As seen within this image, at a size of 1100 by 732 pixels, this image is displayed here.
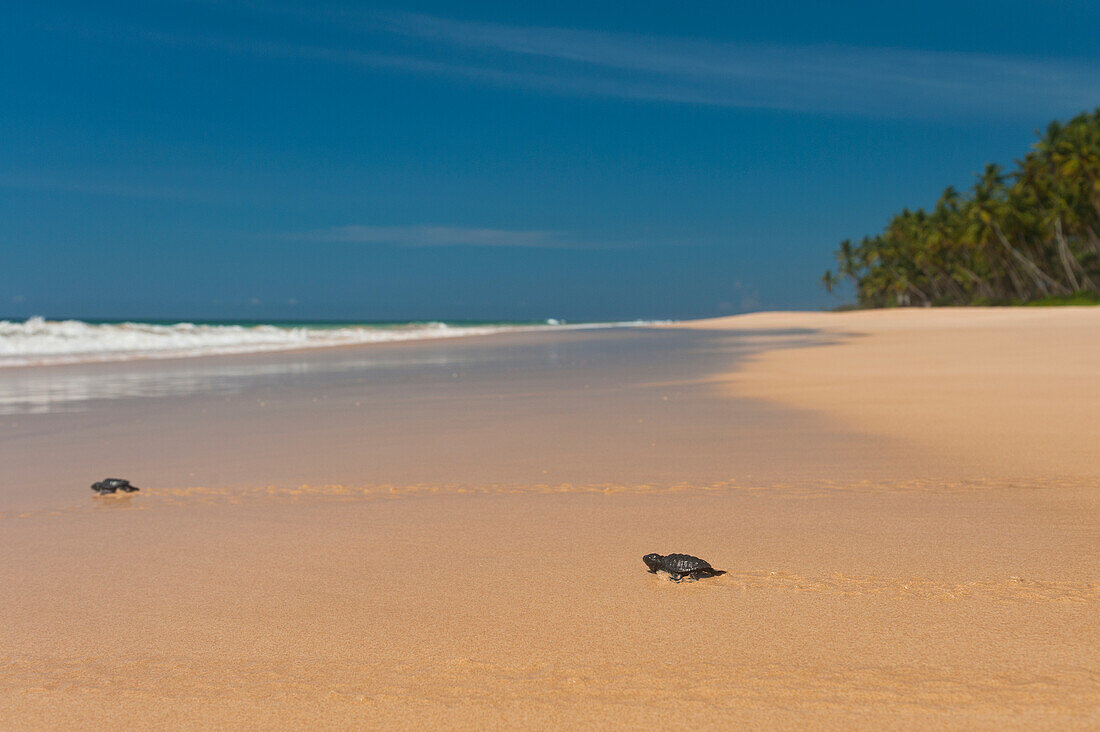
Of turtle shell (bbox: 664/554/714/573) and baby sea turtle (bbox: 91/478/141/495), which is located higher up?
turtle shell (bbox: 664/554/714/573)

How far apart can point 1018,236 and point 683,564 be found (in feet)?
263

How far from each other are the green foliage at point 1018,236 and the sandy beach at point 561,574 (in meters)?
63.5

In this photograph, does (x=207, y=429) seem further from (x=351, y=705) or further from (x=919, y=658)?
(x=919, y=658)

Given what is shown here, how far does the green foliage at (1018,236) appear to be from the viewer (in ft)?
198

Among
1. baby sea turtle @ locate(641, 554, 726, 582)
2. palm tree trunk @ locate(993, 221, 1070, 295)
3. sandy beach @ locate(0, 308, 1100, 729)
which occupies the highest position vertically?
palm tree trunk @ locate(993, 221, 1070, 295)

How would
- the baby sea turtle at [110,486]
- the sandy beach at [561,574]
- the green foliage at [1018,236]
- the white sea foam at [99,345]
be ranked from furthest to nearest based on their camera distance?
the green foliage at [1018,236] < the white sea foam at [99,345] < the baby sea turtle at [110,486] < the sandy beach at [561,574]

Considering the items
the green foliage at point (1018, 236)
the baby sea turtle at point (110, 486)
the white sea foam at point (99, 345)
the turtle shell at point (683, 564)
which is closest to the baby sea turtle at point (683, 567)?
the turtle shell at point (683, 564)

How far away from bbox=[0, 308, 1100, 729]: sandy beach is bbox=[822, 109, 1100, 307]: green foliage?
63.5 meters

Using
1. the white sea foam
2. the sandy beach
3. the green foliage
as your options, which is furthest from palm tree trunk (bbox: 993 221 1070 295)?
the sandy beach

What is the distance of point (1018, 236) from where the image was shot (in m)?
69.8

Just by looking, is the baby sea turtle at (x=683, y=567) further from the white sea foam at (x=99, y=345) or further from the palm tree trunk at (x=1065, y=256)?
the palm tree trunk at (x=1065, y=256)

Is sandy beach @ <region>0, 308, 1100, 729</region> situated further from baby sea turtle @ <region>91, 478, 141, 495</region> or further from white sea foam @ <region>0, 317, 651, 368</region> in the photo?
white sea foam @ <region>0, 317, 651, 368</region>

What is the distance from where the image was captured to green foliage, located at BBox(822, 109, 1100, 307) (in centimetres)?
6050

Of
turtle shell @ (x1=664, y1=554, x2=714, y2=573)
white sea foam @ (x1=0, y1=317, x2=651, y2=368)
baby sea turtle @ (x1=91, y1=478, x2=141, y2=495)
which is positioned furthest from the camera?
white sea foam @ (x1=0, y1=317, x2=651, y2=368)
